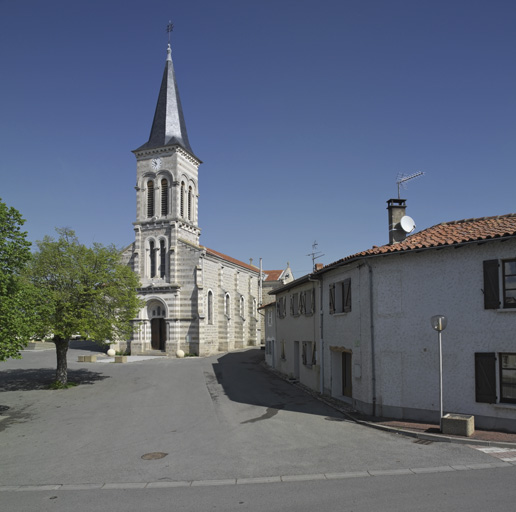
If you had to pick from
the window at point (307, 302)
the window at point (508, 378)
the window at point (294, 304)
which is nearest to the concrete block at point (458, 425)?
the window at point (508, 378)

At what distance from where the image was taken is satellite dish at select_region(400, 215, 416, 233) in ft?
54.0

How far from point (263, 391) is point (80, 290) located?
9.98 metres

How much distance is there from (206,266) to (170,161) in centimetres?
1052

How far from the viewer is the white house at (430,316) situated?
41.3 ft

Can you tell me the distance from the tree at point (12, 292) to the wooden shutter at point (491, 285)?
1435cm

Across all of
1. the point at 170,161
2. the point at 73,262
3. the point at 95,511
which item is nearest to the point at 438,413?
the point at 95,511

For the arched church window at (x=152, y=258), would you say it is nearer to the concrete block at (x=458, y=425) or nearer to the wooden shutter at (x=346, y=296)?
the wooden shutter at (x=346, y=296)

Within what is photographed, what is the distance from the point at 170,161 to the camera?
43.9 meters

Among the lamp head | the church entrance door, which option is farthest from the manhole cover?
the church entrance door

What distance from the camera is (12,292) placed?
1579 cm

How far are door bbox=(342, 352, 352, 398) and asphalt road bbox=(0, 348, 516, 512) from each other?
143 centimetres

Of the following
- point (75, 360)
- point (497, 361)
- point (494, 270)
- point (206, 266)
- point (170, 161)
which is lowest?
point (75, 360)

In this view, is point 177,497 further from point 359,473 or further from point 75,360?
point 75,360

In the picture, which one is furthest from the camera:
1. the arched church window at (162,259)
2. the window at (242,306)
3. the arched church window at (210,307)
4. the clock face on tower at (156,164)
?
the window at (242,306)
